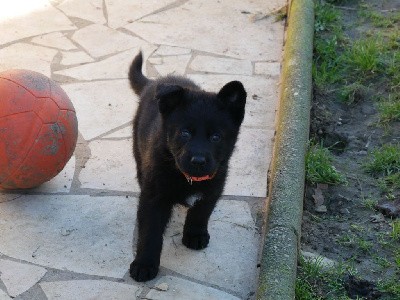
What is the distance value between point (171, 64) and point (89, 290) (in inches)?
130

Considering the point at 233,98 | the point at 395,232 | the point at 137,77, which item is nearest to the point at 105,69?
the point at 137,77

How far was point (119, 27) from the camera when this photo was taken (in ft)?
26.9

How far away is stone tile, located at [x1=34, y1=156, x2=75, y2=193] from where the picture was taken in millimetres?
5559

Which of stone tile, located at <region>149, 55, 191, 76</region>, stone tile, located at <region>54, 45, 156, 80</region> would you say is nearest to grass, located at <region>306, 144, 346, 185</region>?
stone tile, located at <region>149, 55, 191, 76</region>

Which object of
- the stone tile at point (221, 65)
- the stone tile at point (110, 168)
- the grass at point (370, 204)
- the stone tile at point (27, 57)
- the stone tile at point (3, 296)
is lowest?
the stone tile at point (221, 65)

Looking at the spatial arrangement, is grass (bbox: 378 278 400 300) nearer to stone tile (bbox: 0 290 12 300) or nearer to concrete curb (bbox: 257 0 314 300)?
concrete curb (bbox: 257 0 314 300)

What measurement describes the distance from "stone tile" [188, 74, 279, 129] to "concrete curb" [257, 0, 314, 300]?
0.63ft

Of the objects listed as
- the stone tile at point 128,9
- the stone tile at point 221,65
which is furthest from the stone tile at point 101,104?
the stone tile at point 128,9

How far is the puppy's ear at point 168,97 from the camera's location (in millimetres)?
4547

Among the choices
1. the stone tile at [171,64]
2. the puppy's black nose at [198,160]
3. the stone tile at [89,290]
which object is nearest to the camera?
the puppy's black nose at [198,160]

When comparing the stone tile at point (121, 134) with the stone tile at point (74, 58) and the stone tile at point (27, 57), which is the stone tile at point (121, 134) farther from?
the stone tile at point (74, 58)

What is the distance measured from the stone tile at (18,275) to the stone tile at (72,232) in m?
0.07

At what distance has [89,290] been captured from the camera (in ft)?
15.1

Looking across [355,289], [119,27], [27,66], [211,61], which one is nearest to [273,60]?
[211,61]
